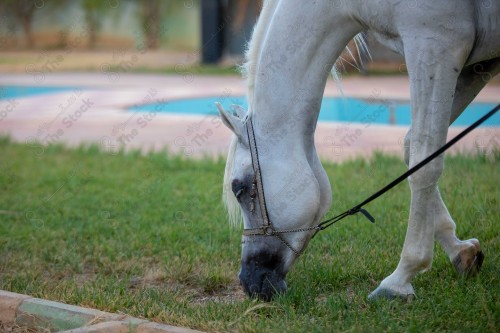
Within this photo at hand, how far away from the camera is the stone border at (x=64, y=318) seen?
2951 mm

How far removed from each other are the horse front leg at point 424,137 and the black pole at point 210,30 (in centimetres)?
1526

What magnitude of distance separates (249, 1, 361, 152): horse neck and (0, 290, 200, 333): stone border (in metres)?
0.95

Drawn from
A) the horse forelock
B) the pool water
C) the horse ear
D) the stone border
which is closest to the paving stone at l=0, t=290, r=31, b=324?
the stone border

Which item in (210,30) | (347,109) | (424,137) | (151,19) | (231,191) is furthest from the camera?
(151,19)

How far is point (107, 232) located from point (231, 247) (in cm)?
94

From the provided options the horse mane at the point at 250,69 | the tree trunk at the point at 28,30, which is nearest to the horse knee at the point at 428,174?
the horse mane at the point at 250,69

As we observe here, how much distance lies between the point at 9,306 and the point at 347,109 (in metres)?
8.70

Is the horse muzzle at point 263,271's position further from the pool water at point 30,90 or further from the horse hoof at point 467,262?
the pool water at point 30,90

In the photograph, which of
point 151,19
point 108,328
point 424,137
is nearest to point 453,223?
point 424,137

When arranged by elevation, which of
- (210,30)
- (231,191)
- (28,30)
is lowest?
(28,30)

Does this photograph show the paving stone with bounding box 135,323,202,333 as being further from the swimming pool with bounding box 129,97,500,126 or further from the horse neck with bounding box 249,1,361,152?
the swimming pool with bounding box 129,97,500,126

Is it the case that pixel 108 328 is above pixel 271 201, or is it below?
below

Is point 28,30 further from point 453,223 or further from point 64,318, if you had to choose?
point 453,223

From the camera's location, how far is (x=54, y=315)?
3.21m
